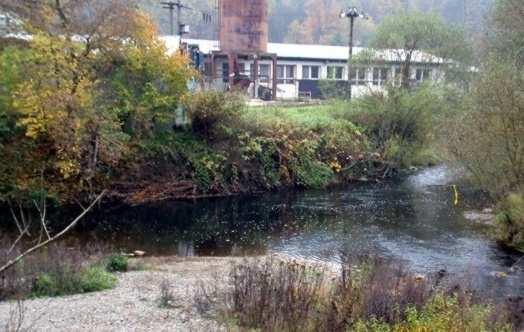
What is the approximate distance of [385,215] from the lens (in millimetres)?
22156

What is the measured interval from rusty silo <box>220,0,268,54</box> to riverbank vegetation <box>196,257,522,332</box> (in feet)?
112

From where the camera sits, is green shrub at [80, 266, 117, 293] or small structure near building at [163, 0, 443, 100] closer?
green shrub at [80, 266, 117, 293]

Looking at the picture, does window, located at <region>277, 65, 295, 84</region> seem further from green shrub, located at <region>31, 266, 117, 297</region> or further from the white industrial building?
green shrub, located at <region>31, 266, 117, 297</region>

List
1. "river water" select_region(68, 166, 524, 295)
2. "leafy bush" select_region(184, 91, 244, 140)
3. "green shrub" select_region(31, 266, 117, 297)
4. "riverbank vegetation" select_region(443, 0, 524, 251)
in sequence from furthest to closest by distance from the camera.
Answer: "leafy bush" select_region(184, 91, 244, 140), "riverbank vegetation" select_region(443, 0, 524, 251), "river water" select_region(68, 166, 524, 295), "green shrub" select_region(31, 266, 117, 297)

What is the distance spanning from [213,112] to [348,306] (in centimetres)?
2007

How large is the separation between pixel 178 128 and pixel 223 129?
2165 mm

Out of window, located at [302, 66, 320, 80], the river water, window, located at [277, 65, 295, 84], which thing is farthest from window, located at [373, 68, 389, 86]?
window, located at [302, 66, 320, 80]

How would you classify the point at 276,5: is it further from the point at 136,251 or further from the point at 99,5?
the point at 136,251

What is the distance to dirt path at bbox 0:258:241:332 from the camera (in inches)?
326

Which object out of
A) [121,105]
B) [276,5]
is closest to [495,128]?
[121,105]

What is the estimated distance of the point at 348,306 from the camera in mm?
7750

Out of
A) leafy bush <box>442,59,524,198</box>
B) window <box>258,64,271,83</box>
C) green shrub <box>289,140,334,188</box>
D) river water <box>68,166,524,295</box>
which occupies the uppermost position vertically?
window <box>258,64,271,83</box>

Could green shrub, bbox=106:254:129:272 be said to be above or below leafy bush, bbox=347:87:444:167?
below

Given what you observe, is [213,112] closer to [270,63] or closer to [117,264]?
[117,264]
